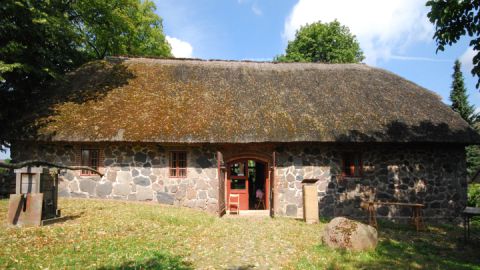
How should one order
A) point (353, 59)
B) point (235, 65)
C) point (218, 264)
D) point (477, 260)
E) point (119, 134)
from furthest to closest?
point (353, 59)
point (235, 65)
point (119, 134)
point (477, 260)
point (218, 264)

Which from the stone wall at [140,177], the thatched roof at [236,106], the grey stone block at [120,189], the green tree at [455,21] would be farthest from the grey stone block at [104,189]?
the green tree at [455,21]

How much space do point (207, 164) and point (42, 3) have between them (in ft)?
29.0

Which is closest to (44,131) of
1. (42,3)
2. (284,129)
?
(42,3)

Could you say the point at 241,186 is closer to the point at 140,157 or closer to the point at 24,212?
the point at 140,157

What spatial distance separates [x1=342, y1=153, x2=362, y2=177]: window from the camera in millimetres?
13760

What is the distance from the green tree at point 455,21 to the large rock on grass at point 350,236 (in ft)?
15.9

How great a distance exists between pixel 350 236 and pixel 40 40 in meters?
13.7

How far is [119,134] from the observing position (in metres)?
12.6

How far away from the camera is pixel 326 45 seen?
3042 cm

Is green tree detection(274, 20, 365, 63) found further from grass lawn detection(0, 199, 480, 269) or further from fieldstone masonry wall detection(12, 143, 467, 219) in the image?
grass lawn detection(0, 199, 480, 269)

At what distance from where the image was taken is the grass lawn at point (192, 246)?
258 inches

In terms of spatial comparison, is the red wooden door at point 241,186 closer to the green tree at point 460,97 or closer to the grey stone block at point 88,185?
the grey stone block at point 88,185

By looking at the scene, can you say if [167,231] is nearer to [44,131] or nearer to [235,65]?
[44,131]

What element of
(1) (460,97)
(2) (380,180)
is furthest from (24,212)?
(1) (460,97)
